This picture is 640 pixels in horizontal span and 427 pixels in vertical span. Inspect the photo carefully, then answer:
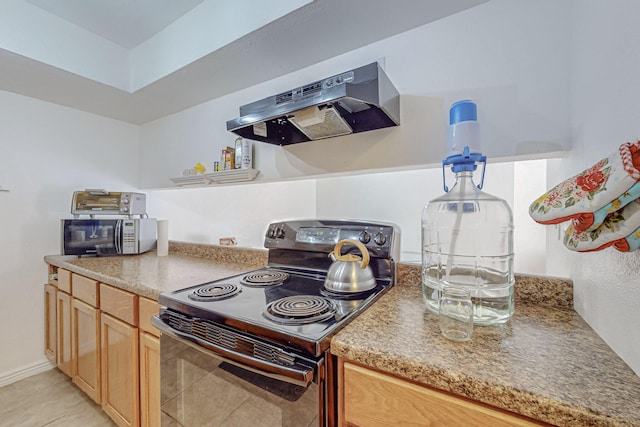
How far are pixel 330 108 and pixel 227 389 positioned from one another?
1.02 meters

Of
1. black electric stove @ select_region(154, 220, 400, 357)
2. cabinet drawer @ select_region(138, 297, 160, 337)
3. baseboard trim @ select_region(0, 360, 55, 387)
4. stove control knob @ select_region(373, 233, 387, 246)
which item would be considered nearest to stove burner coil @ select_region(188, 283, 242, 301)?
black electric stove @ select_region(154, 220, 400, 357)

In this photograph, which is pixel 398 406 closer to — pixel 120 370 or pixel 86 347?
pixel 120 370

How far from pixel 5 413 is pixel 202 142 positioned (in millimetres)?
2005

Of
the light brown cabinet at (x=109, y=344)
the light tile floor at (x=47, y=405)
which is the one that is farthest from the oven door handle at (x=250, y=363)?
the light tile floor at (x=47, y=405)

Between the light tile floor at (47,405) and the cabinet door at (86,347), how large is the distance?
136 millimetres

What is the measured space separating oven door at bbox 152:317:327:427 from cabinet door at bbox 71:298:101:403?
2.59 feet

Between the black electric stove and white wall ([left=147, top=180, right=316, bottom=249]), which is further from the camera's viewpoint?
white wall ([left=147, top=180, right=316, bottom=249])

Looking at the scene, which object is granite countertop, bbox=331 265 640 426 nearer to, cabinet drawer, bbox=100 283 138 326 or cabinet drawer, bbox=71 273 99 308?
cabinet drawer, bbox=100 283 138 326

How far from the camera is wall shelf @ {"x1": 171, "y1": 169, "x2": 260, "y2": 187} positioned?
1608 mm

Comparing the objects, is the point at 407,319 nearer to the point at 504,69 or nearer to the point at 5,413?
the point at 504,69

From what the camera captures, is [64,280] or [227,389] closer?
[227,389]

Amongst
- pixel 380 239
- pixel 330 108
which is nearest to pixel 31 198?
pixel 330 108

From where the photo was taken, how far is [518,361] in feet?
1.89

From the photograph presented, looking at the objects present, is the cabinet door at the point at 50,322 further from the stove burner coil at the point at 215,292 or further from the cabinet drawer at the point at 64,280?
the stove burner coil at the point at 215,292
